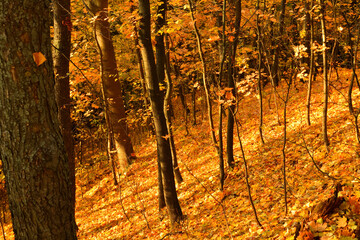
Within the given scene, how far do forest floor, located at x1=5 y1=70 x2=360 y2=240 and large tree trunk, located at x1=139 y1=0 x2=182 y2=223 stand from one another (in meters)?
0.45

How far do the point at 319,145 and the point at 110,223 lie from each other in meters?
6.01

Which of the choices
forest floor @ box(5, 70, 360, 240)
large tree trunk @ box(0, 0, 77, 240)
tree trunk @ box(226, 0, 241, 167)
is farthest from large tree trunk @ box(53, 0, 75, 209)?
large tree trunk @ box(0, 0, 77, 240)

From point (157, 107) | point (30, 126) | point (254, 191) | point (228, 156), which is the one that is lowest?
point (254, 191)

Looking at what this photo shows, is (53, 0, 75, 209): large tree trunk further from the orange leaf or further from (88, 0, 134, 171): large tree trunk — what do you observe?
the orange leaf

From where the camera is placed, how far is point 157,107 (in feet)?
18.3

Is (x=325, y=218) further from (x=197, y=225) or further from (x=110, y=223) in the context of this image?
(x=110, y=223)

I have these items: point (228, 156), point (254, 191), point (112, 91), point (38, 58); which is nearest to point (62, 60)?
point (38, 58)

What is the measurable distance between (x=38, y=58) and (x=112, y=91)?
849cm

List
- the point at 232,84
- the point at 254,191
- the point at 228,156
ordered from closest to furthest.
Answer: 1. the point at 254,191
2. the point at 232,84
3. the point at 228,156

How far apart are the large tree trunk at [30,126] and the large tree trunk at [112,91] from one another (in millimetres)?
7502

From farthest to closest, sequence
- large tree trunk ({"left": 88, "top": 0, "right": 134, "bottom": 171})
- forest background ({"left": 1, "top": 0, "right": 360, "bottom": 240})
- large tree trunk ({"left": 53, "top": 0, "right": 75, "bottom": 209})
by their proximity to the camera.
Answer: large tree trunk ({"left": 88, "top": 0, "right": 134, "bottom": 171}) → large tree trunk ({"left": 53, "top": 0, "right": 75, "bottom": 209}) → forest background ({"left": 1, "top": 0, "right": 360, "bottom": 240})

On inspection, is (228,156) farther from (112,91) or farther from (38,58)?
(38,58)

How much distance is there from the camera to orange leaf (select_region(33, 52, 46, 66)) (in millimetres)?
2229

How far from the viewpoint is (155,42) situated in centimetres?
635
